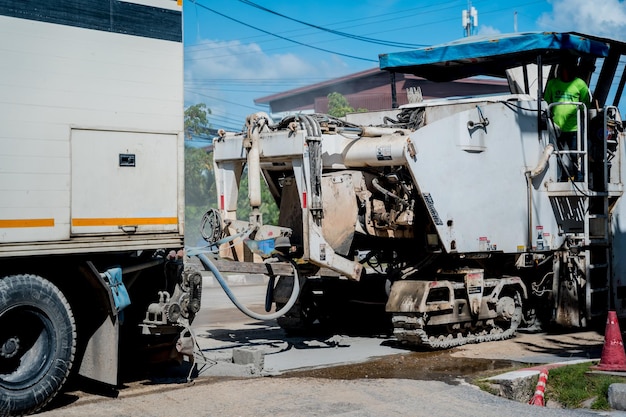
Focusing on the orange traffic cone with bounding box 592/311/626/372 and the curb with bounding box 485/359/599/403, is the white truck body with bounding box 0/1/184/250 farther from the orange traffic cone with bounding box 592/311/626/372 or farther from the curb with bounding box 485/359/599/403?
the orange traffic cone with bounding box 592/311/626/372

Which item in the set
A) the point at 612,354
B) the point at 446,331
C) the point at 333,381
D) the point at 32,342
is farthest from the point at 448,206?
the point at 32,342

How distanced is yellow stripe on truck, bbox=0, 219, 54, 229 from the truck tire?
44 centimetres

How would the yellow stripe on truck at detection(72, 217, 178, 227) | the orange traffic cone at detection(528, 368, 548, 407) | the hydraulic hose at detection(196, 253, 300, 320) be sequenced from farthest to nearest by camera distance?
1. the hydraulic hose at detection(196, 253, 300, 320)
2. the orange traffic cone at detection(528, 368, 548, 407)
3. the yellow stripe on truck at detection(72, 217, 178, 227)

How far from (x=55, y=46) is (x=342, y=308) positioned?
21.2ft

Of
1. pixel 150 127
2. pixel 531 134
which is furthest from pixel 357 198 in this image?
pixel 150 127

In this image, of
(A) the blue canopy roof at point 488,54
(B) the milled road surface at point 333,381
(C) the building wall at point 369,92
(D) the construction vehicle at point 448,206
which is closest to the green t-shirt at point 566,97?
(D) the construction vehicle at point 448,206

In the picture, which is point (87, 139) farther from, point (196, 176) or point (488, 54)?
point (196, 176)

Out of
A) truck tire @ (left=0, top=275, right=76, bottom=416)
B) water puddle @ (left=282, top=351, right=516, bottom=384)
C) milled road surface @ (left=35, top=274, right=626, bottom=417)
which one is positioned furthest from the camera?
water puddle @ (left=282, top=351, right=516, bottom=384)

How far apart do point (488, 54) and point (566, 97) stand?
127cm

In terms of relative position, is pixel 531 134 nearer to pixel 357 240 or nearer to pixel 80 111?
pixel 357 240

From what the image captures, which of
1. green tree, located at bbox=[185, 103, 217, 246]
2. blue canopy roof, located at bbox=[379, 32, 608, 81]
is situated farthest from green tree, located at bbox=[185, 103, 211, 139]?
blue canopy roof, located at bbox=[379, 32, 608, 81]

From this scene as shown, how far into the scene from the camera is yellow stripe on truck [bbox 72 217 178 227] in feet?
25.6

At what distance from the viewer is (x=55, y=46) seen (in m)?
7.67

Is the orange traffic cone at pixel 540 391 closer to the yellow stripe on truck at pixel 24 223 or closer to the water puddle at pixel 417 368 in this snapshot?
the water puddle at pixel 417 368
